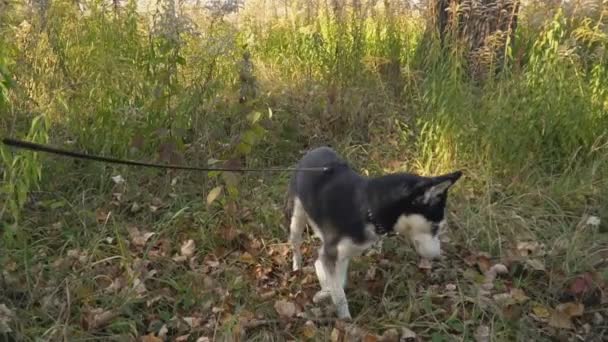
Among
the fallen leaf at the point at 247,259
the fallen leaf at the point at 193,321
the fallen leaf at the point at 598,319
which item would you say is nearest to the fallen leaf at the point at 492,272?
the fallen leaf at the point at 598,319

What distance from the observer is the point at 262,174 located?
14.8 ft

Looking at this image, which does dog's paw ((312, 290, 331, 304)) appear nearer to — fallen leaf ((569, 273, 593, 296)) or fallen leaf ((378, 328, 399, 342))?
fallen leaf ((378, 328, 399, 342))

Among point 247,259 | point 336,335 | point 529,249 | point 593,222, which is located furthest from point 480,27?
point 336,335

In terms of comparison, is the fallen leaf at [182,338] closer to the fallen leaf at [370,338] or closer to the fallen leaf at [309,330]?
the fallen leaf at [309,330]

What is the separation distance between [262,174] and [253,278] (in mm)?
1211

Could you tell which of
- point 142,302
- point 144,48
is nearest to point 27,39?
point 144,48

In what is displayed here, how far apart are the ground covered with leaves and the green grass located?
0.04 ft

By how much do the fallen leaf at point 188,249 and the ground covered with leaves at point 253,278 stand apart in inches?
0.4

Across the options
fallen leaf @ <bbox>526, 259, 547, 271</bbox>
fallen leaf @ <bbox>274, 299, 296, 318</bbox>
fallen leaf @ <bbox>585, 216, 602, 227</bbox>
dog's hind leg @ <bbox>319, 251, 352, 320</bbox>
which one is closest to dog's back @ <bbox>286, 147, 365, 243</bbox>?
dog's hind leg @ <bbox>319, 251, 352, 320</bbox>

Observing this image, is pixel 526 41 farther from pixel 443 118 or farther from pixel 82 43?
pixel 82 43

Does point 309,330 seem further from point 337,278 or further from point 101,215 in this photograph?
point 101,215

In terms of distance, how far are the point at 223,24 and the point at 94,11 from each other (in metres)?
1.01

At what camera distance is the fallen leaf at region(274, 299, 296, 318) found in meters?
3.10

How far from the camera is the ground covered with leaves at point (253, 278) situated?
9.71 feet
